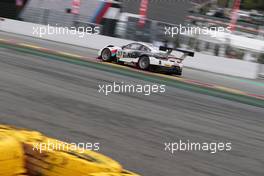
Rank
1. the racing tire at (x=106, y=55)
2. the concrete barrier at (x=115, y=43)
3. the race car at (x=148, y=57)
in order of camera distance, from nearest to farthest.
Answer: the race car at (x=148, y=57) → the racing tire at (x=106, y=55) → the concrete barrier at (x=115, y=43)

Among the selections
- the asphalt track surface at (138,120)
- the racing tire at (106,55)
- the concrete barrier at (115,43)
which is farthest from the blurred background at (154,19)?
the asphalt track surface at (138,120)

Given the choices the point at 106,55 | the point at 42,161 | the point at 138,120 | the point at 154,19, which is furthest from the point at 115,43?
the point at 42,161

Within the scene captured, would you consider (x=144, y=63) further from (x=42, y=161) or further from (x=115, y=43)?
(x=42, y=161)

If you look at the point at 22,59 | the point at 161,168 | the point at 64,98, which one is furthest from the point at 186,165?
the point at 22,59

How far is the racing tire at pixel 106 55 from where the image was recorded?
715 inches

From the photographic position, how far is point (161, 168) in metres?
5.52

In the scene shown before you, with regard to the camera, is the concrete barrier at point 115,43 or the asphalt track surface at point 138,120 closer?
the asphalt track surface at point 138,120

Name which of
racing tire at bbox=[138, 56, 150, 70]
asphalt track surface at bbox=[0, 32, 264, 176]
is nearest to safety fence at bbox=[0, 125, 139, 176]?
asphalt track surface at bbox=[0, 32, 264, 176]

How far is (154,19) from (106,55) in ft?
56.3

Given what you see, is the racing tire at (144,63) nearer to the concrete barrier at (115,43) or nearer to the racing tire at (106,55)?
the racing tire at (106,55)

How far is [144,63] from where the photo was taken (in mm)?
17078

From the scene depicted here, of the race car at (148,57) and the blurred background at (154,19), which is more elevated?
the blurred background at (154,19)

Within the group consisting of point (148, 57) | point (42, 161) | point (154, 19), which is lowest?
point (148, 57)

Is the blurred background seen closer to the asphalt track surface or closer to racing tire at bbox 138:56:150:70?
racing tire at bbox 138:56:150:70
